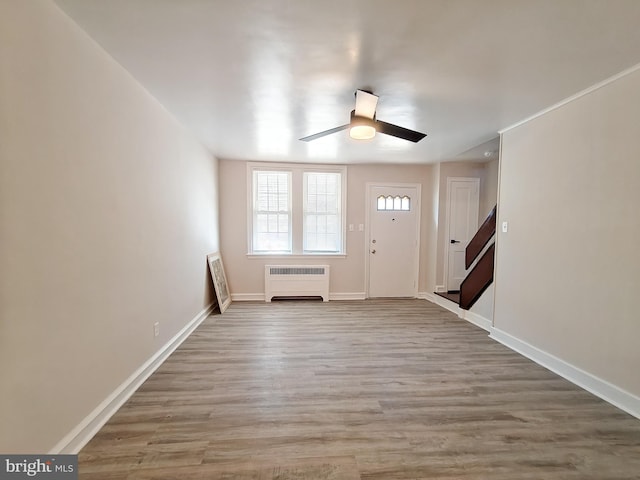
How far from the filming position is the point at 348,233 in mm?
4895

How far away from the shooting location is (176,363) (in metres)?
2.55

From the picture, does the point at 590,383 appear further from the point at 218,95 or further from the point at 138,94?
the point at 138,94

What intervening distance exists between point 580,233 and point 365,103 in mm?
2166

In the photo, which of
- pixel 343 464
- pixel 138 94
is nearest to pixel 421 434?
pixel 343 464

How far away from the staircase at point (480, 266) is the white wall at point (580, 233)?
0.37 meters

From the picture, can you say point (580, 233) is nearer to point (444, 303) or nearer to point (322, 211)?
point (444, 303)

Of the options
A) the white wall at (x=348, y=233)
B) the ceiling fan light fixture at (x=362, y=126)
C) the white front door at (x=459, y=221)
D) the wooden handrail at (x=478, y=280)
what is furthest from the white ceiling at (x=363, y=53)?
the white front door at (x=459, y=221)

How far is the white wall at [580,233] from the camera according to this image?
77.7 inches

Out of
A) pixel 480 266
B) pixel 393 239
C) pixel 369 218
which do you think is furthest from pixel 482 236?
pixel 369 218

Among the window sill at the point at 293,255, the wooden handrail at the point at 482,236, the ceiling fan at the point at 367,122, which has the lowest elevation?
the window sill at the point at 293,255

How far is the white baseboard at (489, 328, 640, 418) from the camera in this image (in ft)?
6.38

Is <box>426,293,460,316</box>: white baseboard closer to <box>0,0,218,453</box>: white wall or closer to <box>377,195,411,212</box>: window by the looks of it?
<box>377,195,411,212</box>: window

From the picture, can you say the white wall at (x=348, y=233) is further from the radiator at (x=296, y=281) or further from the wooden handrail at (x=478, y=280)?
the wooden handrail at (x=478, y=280)

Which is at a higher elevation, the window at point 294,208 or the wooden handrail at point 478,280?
the window at point 294,208
